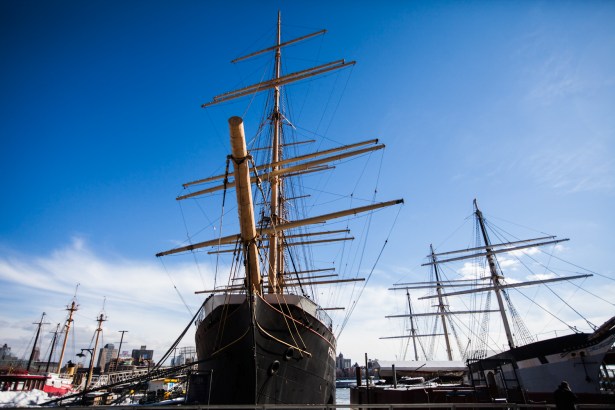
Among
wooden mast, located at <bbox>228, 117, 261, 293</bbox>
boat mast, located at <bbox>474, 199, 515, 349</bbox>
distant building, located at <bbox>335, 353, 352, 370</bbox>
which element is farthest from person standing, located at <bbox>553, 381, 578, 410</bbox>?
distant building, located at <bbox>335, 353, 352, 370</bbox>

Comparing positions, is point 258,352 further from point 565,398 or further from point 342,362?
point 342,362

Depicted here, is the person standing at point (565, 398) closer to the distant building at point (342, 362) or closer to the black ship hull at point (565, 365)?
the black ship hull at point (565, 365)

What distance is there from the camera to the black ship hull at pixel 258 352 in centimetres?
880

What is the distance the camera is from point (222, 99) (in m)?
19.2

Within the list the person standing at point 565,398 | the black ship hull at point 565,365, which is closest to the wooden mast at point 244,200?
the person standing at point 565,398

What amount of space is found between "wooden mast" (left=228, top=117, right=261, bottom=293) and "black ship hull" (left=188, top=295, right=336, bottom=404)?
86cm

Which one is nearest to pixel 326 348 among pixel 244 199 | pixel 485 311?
pixel 244 199

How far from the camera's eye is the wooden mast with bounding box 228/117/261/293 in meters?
7.51

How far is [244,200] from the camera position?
8797 millimetres

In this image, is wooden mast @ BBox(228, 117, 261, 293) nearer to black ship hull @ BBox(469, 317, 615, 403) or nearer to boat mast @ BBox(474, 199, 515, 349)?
black ship hull @ BBox(469, 317, 615, 403)

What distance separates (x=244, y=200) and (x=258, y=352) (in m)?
4.25

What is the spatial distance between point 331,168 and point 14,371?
29255mm

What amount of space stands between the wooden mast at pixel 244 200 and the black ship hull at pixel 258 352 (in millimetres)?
856

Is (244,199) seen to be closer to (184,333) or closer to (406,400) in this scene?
(184,333)
